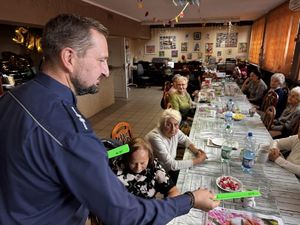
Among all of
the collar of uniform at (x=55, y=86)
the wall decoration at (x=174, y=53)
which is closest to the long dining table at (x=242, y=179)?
the collar of uniform at (x=55, y=86)

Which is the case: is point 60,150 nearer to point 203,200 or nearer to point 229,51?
point 203,200

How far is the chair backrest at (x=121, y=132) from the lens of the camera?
1.91m

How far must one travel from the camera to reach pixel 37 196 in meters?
0.66

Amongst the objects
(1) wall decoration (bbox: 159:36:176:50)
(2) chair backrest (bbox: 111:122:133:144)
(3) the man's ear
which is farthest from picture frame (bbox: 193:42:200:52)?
(3) the man's ear

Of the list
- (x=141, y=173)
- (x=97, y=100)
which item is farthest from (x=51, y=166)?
(x=97, y=100)

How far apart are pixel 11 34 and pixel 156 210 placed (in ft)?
20.0

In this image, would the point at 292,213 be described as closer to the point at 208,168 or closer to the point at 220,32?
the point at 208,168

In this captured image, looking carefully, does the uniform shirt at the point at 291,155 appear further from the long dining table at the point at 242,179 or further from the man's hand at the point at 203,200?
the man's hand at the point at 203,200

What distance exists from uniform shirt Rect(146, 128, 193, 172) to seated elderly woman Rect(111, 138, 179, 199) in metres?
0.22

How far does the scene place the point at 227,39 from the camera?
917cm

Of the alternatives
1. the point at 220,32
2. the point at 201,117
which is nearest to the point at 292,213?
the point at 201,117

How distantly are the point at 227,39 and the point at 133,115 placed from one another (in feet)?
19.9

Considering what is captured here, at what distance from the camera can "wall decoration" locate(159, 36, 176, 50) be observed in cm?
972

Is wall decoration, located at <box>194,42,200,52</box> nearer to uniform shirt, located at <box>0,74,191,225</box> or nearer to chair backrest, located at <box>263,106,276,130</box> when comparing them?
chair backrest, located at <box>263,106,276,130</box>
